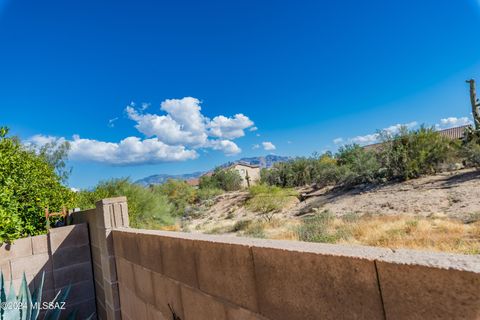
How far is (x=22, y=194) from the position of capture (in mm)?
4680

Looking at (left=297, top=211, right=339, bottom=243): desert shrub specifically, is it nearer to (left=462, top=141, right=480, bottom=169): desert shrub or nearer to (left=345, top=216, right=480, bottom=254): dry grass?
(left=345, top=216, right=480, bottom=254): dry grass

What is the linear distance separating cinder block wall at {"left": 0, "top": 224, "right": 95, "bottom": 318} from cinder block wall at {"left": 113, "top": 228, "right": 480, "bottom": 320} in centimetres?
275

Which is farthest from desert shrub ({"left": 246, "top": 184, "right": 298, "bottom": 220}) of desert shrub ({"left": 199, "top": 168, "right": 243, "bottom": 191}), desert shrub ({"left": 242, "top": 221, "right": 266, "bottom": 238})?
desert shrub ({"left": 199, "top": 168, "right": 243, "bottom": 191})

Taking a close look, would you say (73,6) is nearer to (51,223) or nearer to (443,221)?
(51,223)

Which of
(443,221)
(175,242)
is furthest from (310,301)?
(443,221)

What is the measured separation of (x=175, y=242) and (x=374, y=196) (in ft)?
49.4

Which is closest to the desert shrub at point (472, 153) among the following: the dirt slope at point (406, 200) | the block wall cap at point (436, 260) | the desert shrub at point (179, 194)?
the dirt slope at point (406, 200)

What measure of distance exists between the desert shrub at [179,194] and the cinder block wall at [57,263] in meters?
19.5

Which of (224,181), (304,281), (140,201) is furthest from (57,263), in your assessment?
(224,181)

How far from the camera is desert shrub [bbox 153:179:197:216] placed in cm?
2656

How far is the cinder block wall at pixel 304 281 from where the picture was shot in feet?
2.93

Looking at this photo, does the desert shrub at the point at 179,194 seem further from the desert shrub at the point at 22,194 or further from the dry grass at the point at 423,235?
the desert shrub at the point at 22,194

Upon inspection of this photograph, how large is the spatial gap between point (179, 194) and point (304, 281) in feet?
97.7

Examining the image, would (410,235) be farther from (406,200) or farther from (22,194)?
(22,194)
